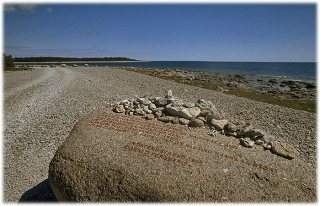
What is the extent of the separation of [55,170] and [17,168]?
10.4 ft

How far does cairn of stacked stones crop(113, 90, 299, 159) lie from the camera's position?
8.14 m

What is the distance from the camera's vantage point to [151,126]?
873 centimetres

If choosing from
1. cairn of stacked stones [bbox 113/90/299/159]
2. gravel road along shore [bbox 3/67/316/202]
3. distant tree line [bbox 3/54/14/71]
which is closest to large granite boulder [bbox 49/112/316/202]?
cairn of stacked stones [bbox 113/90/299/159]

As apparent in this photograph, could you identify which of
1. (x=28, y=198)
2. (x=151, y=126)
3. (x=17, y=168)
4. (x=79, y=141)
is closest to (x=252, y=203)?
(x=151, y=126)

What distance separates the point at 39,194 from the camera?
8.66 meters

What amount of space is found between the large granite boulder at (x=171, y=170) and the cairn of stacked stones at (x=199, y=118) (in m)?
0.26

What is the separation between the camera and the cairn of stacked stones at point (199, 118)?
8.14m

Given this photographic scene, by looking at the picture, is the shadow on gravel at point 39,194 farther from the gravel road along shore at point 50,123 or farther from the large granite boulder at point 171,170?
the large granite boulder at point 171,170

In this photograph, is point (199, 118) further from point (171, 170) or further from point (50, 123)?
point (50, 123)

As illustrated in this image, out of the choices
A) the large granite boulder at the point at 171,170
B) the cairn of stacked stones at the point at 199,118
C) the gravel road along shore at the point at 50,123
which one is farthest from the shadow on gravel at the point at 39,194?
the cairn of stacked stones at the point at 199,118

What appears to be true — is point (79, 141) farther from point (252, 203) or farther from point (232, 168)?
point (252, 203)

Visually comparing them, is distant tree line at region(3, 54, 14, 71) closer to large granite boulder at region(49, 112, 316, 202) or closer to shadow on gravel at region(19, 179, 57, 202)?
shadow on gravel at region(19, 179, 57, 202)

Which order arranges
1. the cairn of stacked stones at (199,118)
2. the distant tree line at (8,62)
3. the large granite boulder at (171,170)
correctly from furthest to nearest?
the distant tree line at (8,62) < the cairn of stacked stones at (199,118) < the large granite boulder at (171,170)

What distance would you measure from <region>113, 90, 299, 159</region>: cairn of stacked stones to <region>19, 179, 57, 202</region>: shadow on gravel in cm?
284
